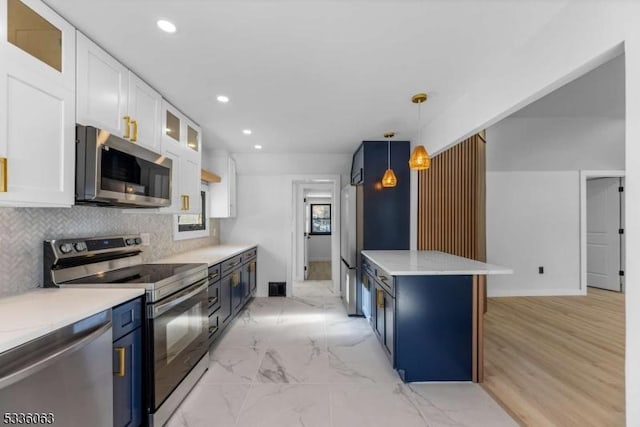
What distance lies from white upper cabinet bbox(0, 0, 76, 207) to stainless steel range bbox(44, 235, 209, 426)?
0.53m

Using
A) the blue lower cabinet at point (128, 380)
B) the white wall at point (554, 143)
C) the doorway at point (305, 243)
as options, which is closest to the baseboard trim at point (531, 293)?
the white wall at point (554, 143)

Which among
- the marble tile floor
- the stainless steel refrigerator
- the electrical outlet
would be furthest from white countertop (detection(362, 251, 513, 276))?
the electrical outlet

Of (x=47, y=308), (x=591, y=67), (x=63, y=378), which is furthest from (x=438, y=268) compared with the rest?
(x=47, y=308)

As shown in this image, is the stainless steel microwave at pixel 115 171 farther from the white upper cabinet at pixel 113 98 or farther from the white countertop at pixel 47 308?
the white countertop at pixel 47 308

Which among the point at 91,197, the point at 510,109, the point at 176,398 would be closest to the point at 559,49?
the point at 510,109

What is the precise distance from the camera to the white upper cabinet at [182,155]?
2.62 metres

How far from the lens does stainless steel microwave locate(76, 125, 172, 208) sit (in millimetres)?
1640

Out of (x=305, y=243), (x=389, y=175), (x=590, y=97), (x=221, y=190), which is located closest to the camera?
(x=389, y=175)

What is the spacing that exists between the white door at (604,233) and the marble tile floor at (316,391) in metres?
4.67

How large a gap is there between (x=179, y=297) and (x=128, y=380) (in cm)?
54

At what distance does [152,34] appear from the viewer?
5.48 ft

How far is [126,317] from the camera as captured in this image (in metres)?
1.63

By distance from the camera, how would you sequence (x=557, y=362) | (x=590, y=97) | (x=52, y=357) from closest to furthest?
(x=52, y=357) → (x=557, y=362) → (x=590, y=97)

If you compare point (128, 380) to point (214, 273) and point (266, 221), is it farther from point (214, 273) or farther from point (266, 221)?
point (266, 221)
